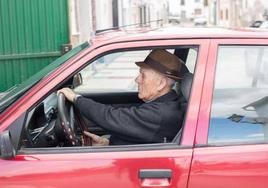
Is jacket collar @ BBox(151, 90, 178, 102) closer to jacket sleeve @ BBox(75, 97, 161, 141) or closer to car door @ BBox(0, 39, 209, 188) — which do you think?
jacket sleeve @ BBox(75, 97, 161, 141)

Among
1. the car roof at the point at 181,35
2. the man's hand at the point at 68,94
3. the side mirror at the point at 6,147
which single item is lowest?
the side mirror at the point at 6,147

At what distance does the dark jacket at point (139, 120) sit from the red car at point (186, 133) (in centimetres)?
22

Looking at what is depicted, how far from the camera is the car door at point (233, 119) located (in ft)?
8.67

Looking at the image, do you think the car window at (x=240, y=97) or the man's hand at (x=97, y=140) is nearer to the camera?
the car window at (x=240, y=97)

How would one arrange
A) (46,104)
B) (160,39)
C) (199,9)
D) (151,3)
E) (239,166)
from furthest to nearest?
(199,9)
(151,3)
(46,104)
(160,39)
(239,166)

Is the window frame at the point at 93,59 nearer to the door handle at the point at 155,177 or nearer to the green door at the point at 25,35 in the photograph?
the door handle at the point at 155,177

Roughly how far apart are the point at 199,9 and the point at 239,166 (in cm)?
8620

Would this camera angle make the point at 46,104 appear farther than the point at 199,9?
No

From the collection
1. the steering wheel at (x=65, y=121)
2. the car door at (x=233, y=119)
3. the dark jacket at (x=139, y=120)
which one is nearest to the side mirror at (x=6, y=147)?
the steering wheel at (x=65, y=121)

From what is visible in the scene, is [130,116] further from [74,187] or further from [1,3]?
[1,3]

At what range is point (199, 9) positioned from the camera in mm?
87125

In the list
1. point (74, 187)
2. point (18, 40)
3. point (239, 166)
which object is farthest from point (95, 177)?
point (18, 40)

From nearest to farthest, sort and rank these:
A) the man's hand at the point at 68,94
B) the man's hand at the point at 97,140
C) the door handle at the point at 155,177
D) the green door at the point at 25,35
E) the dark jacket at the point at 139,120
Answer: the door handle at the point at 155,177, the dark jacket at the point at 139,120, the man's hand at the point at 68,94, the man's hand at the point at 97,140, the green door at the point at 25,35

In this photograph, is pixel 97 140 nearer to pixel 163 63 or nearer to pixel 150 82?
pixel 150 82
